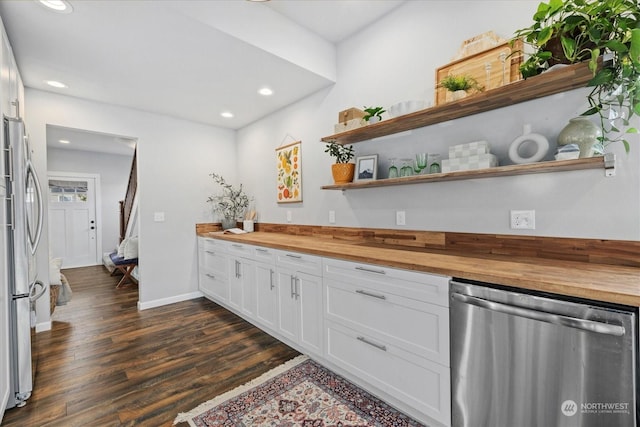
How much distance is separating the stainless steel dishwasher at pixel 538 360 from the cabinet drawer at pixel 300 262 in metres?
0.98

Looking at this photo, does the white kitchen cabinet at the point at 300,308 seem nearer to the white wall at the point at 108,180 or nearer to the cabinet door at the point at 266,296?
the cabinet door at the point at 266,296

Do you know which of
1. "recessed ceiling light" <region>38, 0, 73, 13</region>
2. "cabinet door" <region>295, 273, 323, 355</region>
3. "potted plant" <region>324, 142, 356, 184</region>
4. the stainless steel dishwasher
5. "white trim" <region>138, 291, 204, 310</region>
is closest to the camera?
the stainless steel dishwasher

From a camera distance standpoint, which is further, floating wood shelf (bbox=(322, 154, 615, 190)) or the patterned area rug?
the patterned area rug

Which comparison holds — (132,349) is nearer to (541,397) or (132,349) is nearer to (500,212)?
(541,397)

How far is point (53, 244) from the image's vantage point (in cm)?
602

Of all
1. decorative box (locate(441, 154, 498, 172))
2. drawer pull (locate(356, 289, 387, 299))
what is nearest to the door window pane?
drawer pull (locate(356, 289, 387, 299))

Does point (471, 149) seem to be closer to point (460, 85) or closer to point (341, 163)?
point (460, 85)

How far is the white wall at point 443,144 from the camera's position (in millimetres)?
1501

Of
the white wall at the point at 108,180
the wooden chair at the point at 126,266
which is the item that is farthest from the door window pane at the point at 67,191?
the wooden chair at the point at 126,266

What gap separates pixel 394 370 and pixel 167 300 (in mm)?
3174

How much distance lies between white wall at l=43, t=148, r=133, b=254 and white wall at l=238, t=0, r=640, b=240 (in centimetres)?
551

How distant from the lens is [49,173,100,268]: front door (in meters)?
6.05

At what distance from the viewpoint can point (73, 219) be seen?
628 cm

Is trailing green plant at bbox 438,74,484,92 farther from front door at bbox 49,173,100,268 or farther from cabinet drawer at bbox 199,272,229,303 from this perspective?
front door at bbox 49,173,100,268
